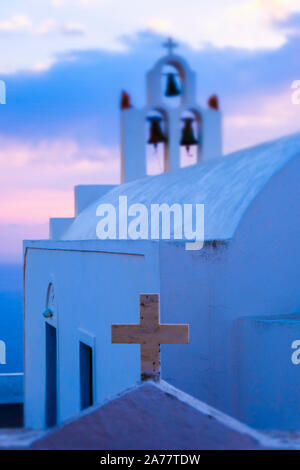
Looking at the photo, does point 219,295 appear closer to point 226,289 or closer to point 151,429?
point 226,289

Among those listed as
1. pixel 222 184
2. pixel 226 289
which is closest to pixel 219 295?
pixel 226 289

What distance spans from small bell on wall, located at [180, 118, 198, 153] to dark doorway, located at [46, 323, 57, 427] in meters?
3.80

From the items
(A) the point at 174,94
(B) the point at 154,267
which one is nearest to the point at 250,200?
(B) the point at 154,267

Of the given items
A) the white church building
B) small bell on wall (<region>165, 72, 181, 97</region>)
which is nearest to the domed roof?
the white church building

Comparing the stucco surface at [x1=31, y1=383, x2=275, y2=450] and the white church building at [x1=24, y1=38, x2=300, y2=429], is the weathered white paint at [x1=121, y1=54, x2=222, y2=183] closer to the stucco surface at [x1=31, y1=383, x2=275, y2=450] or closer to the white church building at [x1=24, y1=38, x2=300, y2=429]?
the white church building at [x1=24, y1=38, x2=300, y2=429]

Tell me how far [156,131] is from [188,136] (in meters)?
0.53

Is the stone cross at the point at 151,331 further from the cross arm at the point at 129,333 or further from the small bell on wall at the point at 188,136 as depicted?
the small bell on wall at the point at 188,136

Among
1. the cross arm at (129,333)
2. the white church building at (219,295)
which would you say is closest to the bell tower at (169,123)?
the white church building at (219,295)

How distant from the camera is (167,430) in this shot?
10.0 ft

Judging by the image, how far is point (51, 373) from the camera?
968cm

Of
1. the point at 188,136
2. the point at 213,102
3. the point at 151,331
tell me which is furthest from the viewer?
the point at 213,102

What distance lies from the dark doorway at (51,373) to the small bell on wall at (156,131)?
3564 millimetres
